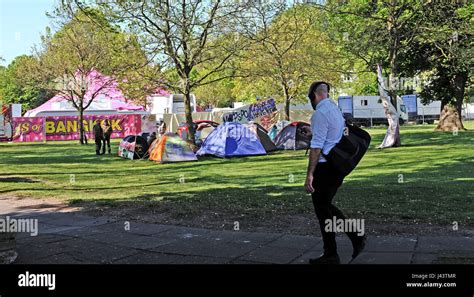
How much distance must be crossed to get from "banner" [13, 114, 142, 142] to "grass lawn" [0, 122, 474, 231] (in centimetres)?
2456

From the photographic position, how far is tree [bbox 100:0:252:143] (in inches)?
807

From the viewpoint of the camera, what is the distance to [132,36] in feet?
71.1

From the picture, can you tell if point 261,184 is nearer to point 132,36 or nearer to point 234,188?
point 234,188

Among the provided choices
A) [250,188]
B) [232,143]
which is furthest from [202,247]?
[232,143]

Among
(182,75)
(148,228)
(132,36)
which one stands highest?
(132,36)

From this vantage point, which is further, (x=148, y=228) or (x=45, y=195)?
(x=45, y=195)

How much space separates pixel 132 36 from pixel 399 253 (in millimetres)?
18541

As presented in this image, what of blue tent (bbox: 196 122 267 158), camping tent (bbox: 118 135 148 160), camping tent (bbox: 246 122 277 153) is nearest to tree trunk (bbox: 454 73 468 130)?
camping tent (bbox: 246 122 277 153)

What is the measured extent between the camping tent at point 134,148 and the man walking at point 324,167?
703 inches

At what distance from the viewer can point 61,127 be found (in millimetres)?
44594

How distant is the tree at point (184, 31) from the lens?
20.5 meters

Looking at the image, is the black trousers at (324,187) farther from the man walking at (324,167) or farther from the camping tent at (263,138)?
the camping tent at (263,138)

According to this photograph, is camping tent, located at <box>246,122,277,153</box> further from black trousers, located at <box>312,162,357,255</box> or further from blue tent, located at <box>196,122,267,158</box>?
black trousers, located at <box>312,162,357,255</box>
